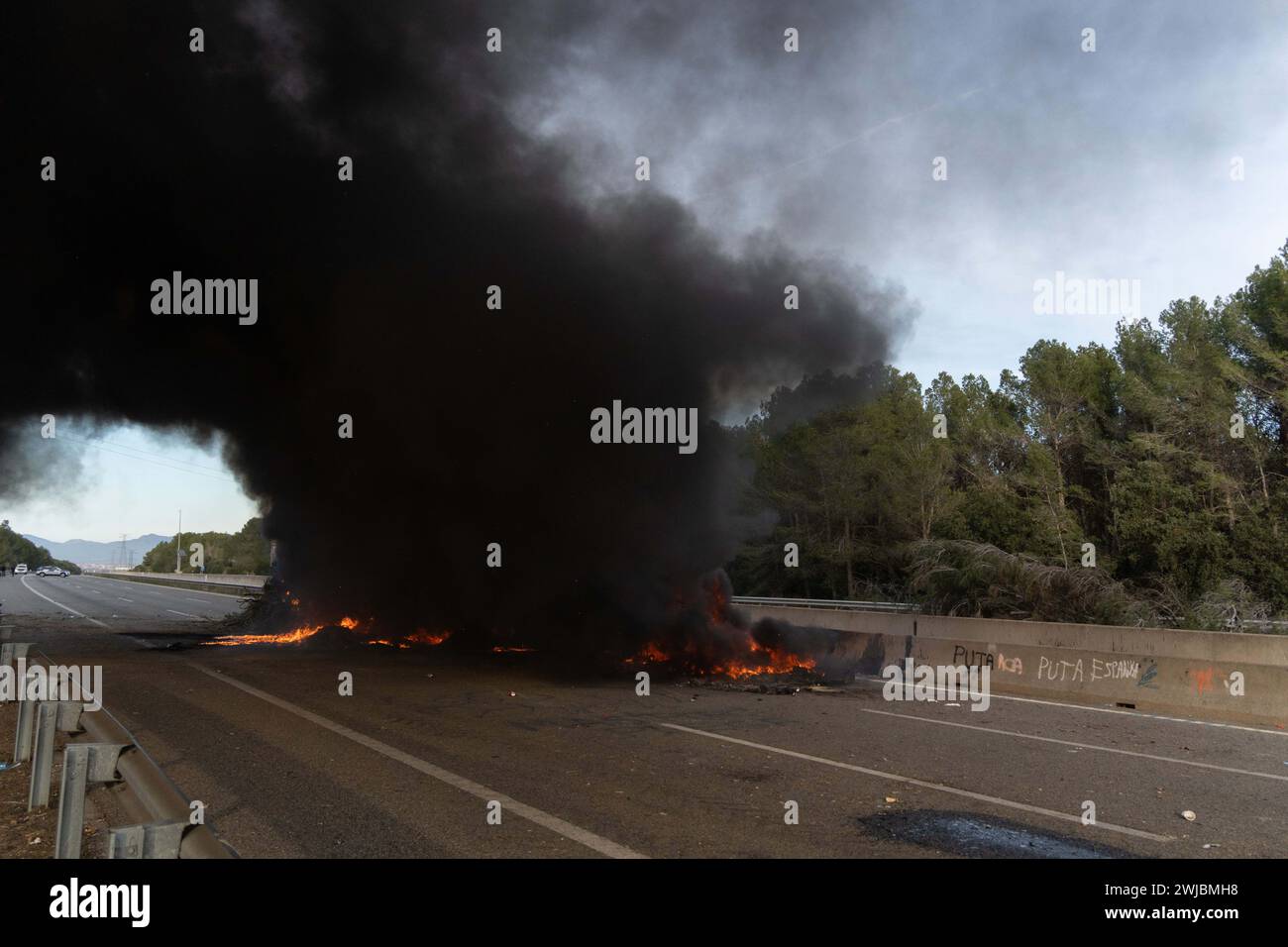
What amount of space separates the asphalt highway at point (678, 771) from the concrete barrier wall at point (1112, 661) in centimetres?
71

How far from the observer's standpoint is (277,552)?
21.9m

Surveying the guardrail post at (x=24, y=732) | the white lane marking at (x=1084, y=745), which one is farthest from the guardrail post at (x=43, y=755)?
the white lane marking at (x=1084, y=745)

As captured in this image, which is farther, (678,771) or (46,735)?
(678,771)

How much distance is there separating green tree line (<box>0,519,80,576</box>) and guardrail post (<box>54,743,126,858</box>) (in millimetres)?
129838

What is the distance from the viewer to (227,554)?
91688 mm

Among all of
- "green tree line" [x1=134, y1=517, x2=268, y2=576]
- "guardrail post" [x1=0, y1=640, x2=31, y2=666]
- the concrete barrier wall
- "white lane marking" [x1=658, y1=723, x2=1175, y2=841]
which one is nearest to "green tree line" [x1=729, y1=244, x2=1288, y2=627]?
the concrete barrier wall

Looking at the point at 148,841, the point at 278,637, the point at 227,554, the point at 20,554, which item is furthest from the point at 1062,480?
the point at 20,554

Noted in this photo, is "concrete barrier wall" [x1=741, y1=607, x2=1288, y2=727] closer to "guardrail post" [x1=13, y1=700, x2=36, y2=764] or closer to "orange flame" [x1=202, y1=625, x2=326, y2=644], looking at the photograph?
"guardrail post" [x1=13, y1=700, x2=36, y2=764]

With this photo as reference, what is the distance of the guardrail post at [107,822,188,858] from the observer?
2.37 meters

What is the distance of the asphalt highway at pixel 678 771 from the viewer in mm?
4977

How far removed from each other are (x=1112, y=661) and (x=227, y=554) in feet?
312

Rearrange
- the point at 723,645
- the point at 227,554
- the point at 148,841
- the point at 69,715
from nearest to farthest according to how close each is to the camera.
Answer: the point at 148,841
the point at 69,715
the point at 723,645
the point at 227,554

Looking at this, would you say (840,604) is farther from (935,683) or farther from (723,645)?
(723,645)
